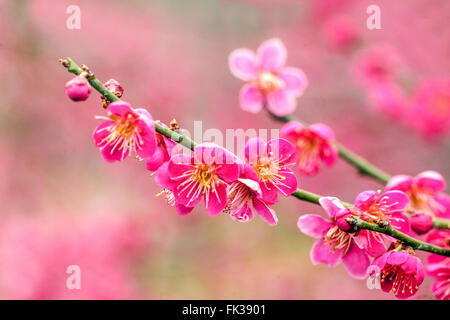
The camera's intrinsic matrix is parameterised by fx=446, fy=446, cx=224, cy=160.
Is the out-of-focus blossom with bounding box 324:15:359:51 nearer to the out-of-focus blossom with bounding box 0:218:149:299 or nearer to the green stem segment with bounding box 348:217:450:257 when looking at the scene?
the out-of-focus blossom with bounding box 0:218:149:299

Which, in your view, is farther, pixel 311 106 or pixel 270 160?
pixel 311 106

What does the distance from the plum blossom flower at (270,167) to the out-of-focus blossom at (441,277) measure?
342 mm

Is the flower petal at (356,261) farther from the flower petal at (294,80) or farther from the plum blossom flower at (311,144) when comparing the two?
the flower petal at (294,80)

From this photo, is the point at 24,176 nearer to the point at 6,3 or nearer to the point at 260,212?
the point at 6,3

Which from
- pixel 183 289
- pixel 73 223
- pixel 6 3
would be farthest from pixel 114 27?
pixel 183 289

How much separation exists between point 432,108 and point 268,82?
1171 millimetres

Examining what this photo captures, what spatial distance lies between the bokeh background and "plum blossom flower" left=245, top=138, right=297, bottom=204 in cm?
155

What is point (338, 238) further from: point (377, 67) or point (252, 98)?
point (377, 67)

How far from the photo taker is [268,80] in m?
1.32

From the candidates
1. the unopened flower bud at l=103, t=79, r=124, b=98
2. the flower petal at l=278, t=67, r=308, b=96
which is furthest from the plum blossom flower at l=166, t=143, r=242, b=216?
the flower petal at l=278, t=67, r=308, b=96

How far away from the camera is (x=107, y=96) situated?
718 millimetres

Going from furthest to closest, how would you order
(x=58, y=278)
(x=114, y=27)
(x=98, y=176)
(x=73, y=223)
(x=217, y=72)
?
(x=217, y=72), (x=98, y=176), (x=114, y=27), (x=73, y=223), (x=58, y=278)

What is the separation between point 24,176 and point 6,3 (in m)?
0.93

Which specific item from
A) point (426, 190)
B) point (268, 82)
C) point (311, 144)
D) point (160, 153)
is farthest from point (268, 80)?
point (160, 153)
